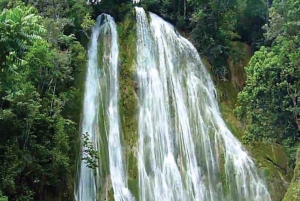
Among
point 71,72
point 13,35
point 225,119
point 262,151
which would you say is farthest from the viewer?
point 225,119

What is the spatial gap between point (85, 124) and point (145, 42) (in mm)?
5223

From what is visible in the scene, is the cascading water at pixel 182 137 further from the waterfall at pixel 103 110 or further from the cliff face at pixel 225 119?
the waterfall at pixel 103 110

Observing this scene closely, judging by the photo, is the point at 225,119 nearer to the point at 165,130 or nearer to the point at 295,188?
the point at 165,130

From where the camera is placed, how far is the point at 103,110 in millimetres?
15320

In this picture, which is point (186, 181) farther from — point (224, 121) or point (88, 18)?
point (88, 18)

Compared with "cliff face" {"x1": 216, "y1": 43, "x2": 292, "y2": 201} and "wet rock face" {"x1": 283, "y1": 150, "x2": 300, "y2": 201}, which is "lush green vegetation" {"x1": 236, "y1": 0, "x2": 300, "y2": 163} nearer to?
"wet rock face" {"x1": 283, "y1": 150, "x2": 300, "y2": 201}

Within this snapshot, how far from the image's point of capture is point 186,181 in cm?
1395

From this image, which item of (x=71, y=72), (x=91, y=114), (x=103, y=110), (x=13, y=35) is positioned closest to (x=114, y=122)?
(x=103, y=110)

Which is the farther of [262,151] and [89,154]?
[262,151]

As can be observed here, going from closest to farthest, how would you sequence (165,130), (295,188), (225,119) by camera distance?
(295,188) < (165,130) < (225,119)

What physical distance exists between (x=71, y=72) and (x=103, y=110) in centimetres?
192

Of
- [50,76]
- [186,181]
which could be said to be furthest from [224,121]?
[50,76]

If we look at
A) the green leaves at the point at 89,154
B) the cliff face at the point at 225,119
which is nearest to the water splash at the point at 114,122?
the cliff face at the point at 225,119

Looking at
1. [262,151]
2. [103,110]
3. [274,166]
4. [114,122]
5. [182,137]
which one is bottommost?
[274,166]
